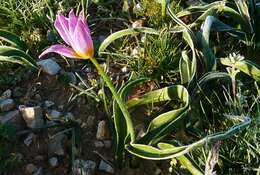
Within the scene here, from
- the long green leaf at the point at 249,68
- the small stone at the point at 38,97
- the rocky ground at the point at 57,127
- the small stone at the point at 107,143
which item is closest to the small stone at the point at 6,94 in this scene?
the rocky ground at the point at 57,127

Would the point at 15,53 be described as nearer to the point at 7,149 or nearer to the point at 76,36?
the point at 7,149

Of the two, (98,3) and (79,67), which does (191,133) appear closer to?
(79,67)

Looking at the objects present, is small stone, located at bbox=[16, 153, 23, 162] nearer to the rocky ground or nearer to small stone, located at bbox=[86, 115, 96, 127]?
the rocky ground

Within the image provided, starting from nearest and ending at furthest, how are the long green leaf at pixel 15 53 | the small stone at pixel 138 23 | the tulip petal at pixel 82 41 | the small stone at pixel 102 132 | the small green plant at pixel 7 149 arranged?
the tulip petal at pixel 82 41 < the small green plant at pixel 7 149 < the small stone at pixel 102 132 < the long green leaf at pixel 15 53 < the small stone at pixel 138 23

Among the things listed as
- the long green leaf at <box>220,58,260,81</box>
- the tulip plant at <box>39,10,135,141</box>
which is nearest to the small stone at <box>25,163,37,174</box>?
the tulip plant at <box>39,10,135,141</box>

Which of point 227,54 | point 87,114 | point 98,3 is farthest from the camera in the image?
point 98,3

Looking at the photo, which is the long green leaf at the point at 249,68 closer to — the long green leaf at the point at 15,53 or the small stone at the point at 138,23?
the small stone at the point at 138,23

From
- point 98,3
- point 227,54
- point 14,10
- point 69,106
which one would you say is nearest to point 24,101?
point 69,106
